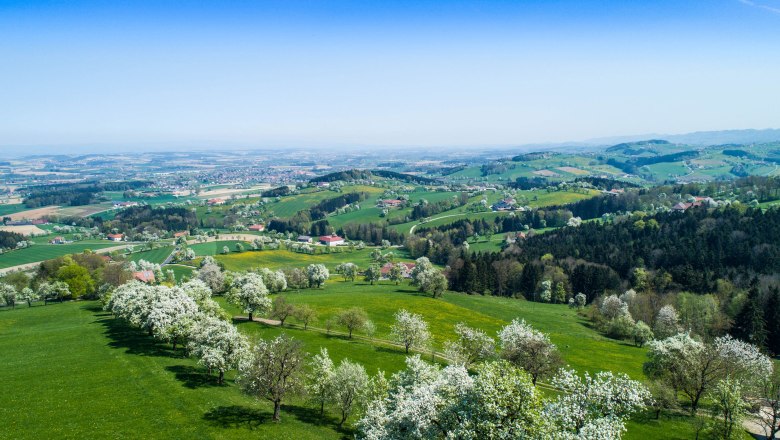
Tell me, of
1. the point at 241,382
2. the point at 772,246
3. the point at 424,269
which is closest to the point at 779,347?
the point at 772,246

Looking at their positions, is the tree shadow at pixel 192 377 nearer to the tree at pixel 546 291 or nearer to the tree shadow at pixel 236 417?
the tree shadow at pixel 236 417

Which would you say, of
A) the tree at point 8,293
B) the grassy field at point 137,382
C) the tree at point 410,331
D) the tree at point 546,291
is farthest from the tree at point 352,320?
the tree at point 8,293

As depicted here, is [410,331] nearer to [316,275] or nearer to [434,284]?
[434,284]

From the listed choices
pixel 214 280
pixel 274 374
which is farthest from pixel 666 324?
pixel 214 280

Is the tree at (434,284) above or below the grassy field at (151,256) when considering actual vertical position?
above

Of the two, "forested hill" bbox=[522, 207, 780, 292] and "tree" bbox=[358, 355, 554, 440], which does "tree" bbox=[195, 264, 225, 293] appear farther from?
"forested hill" bbox=[522, 207, 780, 292]

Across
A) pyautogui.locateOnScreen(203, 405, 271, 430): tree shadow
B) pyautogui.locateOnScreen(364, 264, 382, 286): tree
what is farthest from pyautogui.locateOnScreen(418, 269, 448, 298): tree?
pyautogui.locateOnScreen(203, 405, 271, 430): tree shadow
